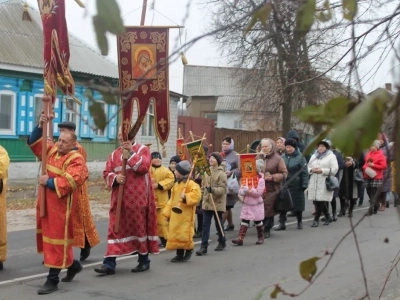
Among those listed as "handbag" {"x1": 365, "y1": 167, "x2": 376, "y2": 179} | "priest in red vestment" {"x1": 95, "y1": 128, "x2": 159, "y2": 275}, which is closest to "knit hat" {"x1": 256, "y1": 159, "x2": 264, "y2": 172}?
"handbag" {"x1": 365, "y1": 167, "x2": 376, "y2": 179}

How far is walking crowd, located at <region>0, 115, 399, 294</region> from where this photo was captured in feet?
23.1

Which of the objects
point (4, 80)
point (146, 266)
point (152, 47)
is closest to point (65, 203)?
point (146, 266)

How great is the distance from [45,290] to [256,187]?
4541mm

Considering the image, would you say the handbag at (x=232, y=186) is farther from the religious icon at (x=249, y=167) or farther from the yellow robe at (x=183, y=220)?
the yellow robe at (x=183, y=220)

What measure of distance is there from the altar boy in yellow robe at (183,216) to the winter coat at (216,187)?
0.75 meters

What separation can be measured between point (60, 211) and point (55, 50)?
62.5 inches

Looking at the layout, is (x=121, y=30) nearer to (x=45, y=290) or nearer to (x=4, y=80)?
(x=45, y=290)

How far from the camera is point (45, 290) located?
23.1 feet

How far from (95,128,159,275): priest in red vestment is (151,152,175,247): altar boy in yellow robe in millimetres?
1633

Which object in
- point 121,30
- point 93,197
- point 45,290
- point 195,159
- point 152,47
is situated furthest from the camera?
point 93,197

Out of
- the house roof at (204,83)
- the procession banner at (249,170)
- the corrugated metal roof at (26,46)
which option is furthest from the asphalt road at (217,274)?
the house roof at (204,83)

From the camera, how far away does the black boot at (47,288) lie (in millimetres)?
7004

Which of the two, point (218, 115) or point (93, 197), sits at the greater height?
point (218, 115)

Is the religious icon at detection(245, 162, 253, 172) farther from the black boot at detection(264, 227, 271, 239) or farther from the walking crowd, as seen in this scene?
the black boot at detection(264, 227, 271, 239)
